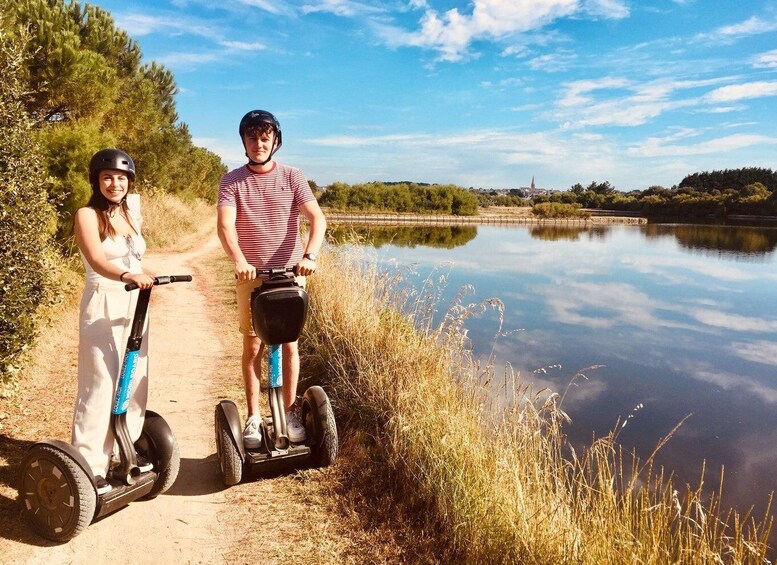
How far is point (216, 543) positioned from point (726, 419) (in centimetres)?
828

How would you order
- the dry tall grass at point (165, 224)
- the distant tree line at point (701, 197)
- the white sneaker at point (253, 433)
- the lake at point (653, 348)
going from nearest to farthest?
1. the white sneaker at point (253, 433)
2. the lake at point (653, 348)
3. the dry tall grass at point (165, 224)
4. the distant tree line at point (701, 197)

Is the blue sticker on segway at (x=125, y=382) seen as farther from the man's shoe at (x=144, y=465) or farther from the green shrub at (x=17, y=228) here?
the green shrub at (x=17, y=228)

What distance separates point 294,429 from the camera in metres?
3.21

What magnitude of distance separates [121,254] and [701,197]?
8620 centimetres

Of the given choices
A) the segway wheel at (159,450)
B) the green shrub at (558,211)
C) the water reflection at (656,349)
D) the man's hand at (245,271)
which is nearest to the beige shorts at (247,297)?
the man's hand at (245,271)

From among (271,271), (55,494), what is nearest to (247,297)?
(271,271)

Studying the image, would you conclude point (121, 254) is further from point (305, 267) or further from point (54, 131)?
point (54, 131)

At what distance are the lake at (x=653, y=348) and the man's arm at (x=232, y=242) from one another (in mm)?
1920

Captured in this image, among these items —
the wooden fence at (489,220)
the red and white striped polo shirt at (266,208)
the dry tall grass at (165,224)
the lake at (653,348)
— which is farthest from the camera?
the wooden fence at (489,220)

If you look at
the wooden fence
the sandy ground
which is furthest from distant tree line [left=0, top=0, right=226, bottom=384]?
the wooden fence

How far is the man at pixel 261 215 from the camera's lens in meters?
2.90

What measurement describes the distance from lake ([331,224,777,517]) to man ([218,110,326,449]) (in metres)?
1.75

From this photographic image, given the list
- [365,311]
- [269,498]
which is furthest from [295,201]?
[365,311]

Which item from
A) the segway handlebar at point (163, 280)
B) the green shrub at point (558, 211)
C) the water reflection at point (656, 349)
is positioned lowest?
the water reflection at point (656, 349)
